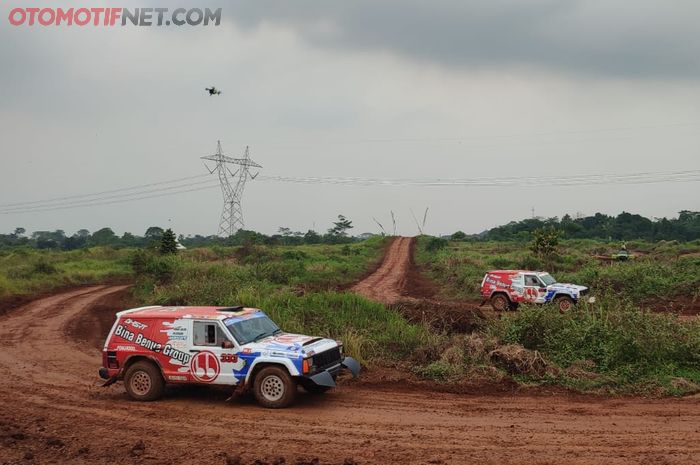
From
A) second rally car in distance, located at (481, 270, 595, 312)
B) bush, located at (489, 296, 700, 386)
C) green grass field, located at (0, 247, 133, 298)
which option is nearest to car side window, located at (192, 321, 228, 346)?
bush, located at (489, 296, 700, 386)

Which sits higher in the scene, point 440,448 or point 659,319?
point 659,319

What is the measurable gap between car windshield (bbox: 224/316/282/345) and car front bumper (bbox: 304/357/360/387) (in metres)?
1.56

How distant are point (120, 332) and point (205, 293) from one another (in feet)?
32.2

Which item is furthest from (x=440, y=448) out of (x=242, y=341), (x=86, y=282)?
(x=86, y=282)

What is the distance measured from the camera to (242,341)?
39.1 feet

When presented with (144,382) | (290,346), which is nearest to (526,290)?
(290,346)

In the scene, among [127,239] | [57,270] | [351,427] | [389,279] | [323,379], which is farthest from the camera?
[127,239]

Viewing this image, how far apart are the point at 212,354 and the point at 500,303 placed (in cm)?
1691

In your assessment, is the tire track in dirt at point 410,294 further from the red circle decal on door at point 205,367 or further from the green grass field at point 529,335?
the red circle decal on door at point 205,367

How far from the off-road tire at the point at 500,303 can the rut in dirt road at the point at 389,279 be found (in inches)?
161

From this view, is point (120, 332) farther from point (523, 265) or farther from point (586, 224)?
point (586, 224)

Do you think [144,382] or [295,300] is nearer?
[144,382]

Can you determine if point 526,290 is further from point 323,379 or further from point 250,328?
point 323,379

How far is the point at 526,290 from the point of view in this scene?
998 inches
